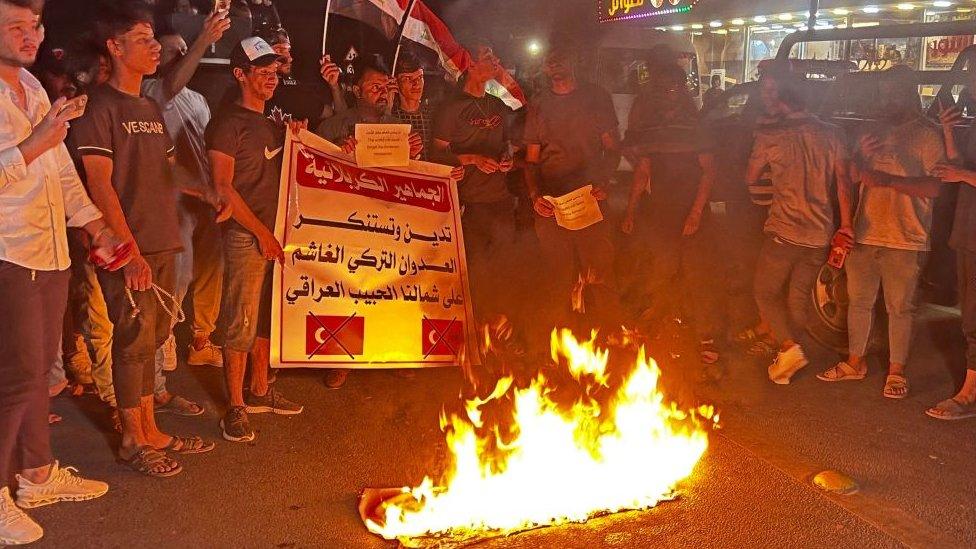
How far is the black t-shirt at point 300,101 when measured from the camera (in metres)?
7.68

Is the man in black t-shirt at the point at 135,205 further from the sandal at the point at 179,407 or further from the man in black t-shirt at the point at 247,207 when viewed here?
the sandal at the point at 179,407

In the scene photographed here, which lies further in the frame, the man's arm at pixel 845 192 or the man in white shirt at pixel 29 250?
the man's arm at pixel 845 192

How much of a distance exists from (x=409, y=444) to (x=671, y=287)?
3.20 metres

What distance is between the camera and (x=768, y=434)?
5230mm

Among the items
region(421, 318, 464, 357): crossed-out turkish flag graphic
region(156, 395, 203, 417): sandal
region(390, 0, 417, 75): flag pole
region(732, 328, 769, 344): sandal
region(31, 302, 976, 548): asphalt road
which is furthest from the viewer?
region(732, 328, 769, 344): sandal

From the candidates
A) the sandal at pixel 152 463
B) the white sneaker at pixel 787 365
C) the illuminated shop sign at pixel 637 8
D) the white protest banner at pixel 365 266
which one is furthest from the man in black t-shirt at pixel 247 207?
the illuminated shop sign at pixel 637 8

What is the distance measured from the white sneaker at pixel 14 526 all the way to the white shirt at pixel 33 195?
938 mm

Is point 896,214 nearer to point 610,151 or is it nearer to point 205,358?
point 610,151

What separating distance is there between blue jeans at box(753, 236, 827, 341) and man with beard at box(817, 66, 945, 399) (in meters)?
0.28

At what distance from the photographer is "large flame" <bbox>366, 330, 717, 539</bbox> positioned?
13.1ft

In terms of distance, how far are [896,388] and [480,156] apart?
297 centimetres

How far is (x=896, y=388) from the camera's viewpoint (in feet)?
19.4

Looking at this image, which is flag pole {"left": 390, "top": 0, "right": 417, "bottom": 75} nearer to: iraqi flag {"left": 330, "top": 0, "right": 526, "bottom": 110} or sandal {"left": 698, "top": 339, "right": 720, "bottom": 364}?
iraqi flag {"left": 330, "top": 0, "right": 526, "bottom": 110}

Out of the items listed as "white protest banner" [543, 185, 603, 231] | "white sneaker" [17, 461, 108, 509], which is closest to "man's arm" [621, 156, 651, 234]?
"white protest banner" [543, 185, 603, 231]
